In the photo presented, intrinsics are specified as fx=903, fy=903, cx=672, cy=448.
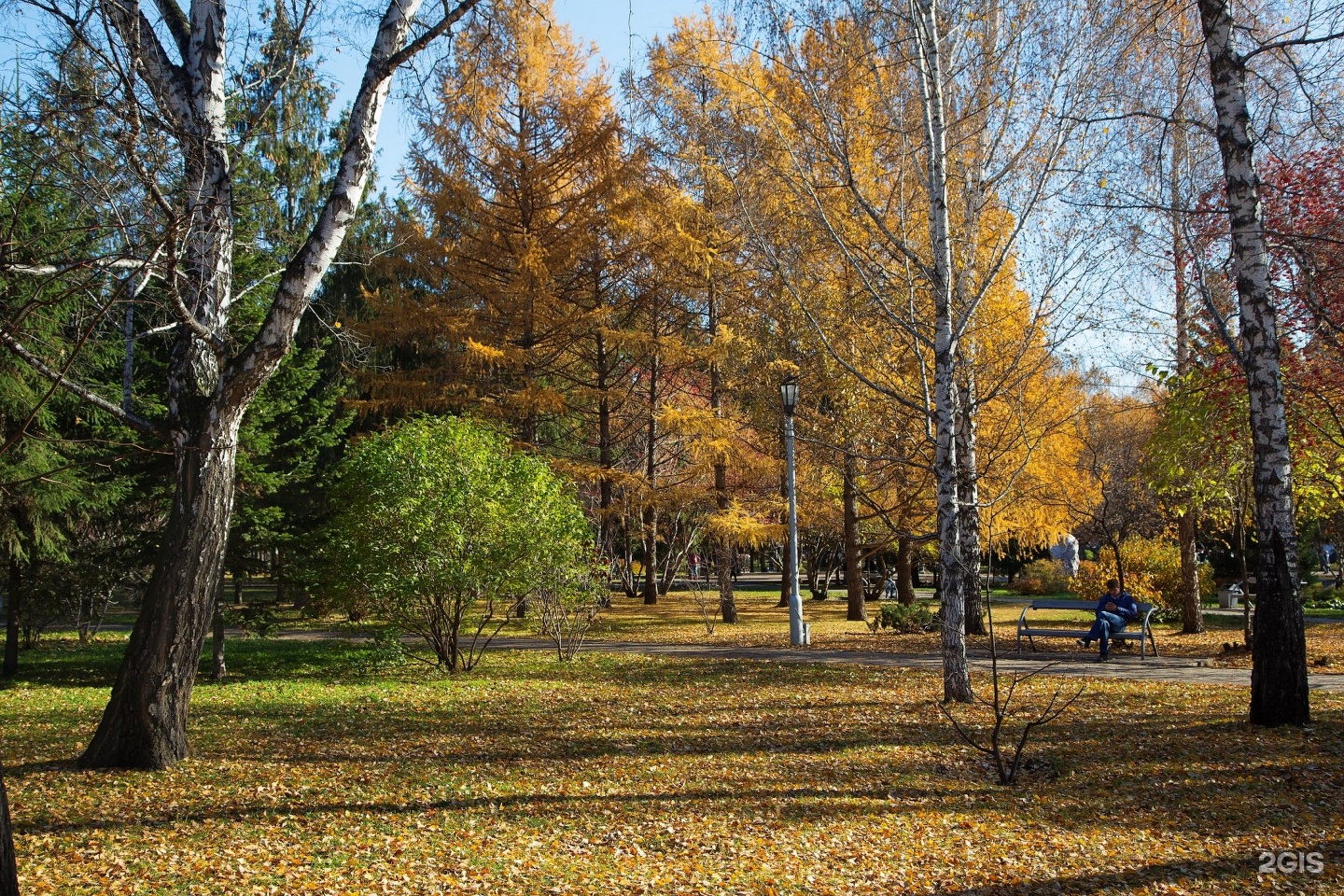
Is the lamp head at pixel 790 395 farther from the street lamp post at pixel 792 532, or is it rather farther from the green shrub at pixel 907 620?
the green shrub at pixel 907 620

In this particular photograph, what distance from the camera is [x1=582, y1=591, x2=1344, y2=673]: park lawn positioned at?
1395cm

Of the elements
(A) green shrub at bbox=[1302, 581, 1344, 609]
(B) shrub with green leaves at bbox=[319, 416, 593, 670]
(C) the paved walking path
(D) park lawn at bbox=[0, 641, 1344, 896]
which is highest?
(B) shrub with green leaves at bbox=[319, 416, 593, 670]

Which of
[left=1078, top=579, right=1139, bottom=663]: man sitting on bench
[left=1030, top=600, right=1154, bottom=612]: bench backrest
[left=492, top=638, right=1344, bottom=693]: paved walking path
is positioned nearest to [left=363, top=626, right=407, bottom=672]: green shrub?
[left=492, top=638, right=1344, bottom=693]: paved walking path

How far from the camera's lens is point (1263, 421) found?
7.59 meters

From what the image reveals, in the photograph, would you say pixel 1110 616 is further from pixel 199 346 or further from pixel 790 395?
pixel 199 346

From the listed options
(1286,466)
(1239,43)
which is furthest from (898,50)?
(1286,466)

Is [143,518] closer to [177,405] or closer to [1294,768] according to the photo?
[177,405]

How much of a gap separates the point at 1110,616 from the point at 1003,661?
1583 millimetres

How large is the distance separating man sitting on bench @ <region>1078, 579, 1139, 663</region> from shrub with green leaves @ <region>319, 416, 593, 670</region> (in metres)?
7.40

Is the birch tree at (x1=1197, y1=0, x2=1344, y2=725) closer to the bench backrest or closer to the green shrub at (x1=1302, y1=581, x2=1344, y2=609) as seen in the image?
the bench backrest

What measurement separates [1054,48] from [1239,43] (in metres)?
1.86

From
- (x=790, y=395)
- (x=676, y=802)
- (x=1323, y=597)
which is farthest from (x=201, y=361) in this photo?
(x=1323, y=597)

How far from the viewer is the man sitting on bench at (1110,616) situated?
12.7m

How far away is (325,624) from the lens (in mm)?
21172
